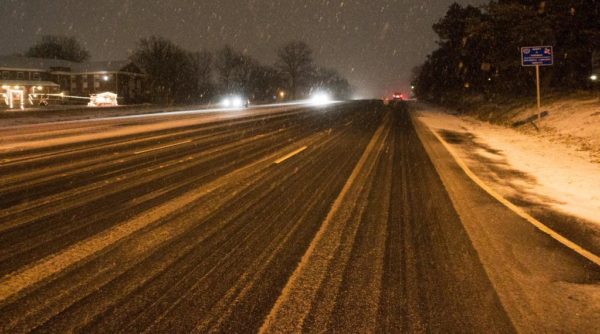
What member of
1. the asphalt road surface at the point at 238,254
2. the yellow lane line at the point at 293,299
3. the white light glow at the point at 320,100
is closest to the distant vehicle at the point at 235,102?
the white light glow at the point at 320,100

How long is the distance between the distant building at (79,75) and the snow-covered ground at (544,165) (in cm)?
6579

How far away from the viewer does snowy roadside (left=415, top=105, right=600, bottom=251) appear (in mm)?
6703

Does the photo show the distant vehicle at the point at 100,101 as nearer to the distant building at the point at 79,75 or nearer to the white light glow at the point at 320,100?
the distant building at the point at 79,75

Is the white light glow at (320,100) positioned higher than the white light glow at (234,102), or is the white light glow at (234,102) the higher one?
the white light glow at (320,100)

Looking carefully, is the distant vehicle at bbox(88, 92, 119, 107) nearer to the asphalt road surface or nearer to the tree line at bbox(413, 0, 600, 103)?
the tree line at bbox(413, 0, 600, 103)

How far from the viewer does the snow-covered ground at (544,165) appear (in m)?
7.68

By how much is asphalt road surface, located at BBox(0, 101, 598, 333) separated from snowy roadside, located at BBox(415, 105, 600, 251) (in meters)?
1.25

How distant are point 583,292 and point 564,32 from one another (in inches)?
1067

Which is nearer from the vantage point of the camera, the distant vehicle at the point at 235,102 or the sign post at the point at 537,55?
the sign post at the point at 537,55

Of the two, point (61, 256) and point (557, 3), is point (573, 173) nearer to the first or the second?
point (61, 256)

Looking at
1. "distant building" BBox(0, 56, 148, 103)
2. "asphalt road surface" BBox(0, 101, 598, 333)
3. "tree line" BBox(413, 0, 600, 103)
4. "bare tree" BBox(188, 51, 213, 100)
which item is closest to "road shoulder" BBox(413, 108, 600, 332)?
"asphalt road surface" BBox(0, 101, 598, 333)

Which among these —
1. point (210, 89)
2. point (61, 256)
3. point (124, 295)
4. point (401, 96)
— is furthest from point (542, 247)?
point (210, 89)

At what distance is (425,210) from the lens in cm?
709

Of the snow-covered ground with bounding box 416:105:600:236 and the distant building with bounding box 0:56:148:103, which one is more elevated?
the distant building with bounding box 0:56:148:103
